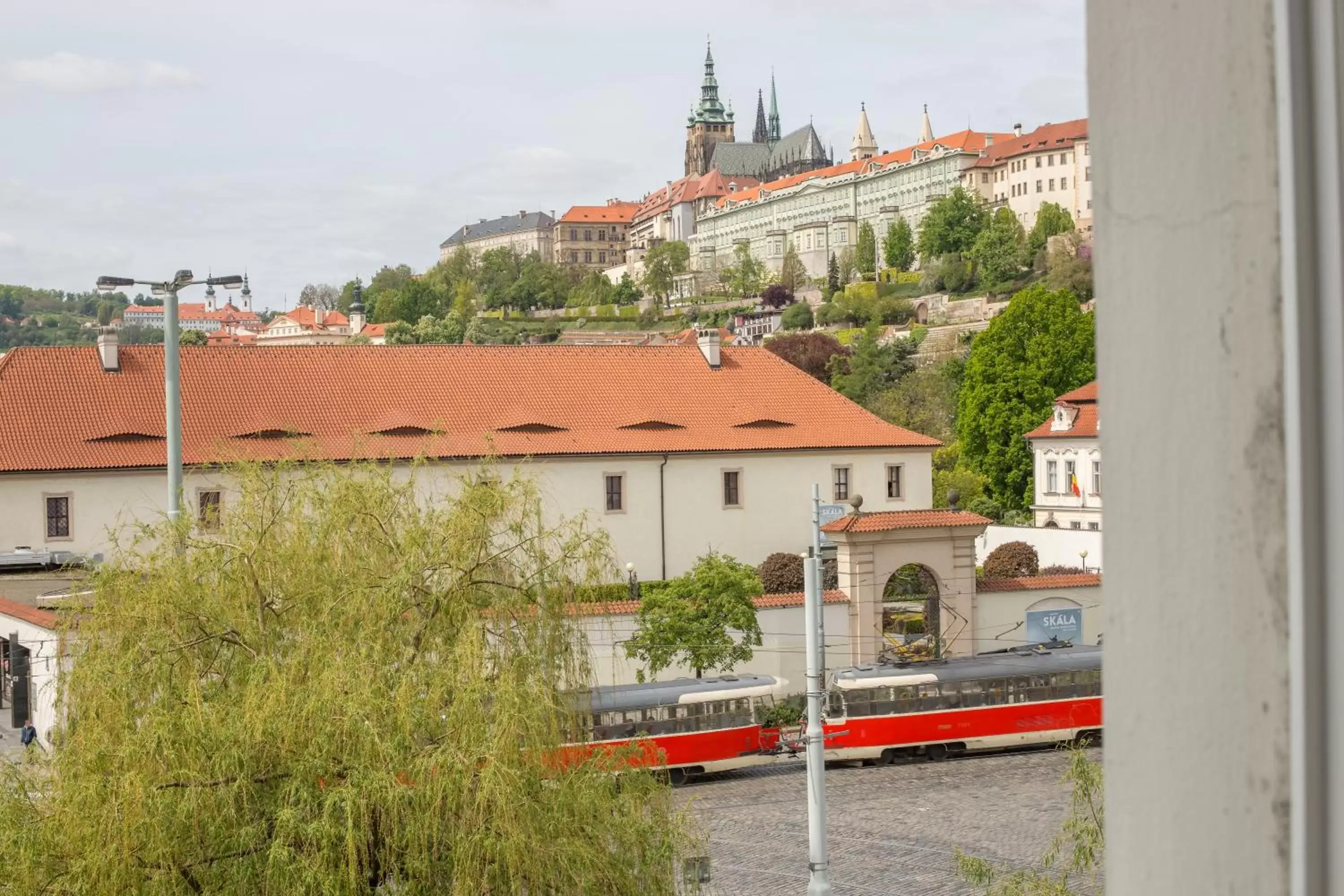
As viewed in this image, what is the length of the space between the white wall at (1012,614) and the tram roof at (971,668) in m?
3.53

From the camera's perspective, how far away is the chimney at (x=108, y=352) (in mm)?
40125

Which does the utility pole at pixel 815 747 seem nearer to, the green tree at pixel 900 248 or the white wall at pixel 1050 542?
the white wall at pixel 1050 542

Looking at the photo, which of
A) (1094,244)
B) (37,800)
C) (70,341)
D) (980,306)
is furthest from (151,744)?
(70,341)

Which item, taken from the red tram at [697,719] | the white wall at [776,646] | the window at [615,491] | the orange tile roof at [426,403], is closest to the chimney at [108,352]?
the orange tile roof at [426,403]

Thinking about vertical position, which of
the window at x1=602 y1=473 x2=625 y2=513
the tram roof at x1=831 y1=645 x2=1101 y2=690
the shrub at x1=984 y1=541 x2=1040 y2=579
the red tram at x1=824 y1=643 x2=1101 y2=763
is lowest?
the red tram at x1=824 y1=643 x2=1101 y2=763

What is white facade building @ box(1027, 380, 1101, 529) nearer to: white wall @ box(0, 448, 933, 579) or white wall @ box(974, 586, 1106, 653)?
white wall @ box(0, 448, 933, 579)

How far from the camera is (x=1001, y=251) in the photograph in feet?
420

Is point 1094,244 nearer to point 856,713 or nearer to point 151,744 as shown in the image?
point 151,744

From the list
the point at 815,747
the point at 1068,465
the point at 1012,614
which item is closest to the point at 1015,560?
the point at 1012,614

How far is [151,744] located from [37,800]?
1.33 metres

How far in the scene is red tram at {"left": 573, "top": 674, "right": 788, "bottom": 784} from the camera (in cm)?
2842

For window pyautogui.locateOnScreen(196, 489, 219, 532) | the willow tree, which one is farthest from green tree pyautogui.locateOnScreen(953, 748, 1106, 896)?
window pyautogui.locateOnScreen(196, 489, 219, 532)

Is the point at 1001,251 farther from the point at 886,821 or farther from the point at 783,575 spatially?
the point at 886,821

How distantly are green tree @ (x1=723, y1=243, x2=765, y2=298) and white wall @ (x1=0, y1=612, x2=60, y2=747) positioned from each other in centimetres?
14191
